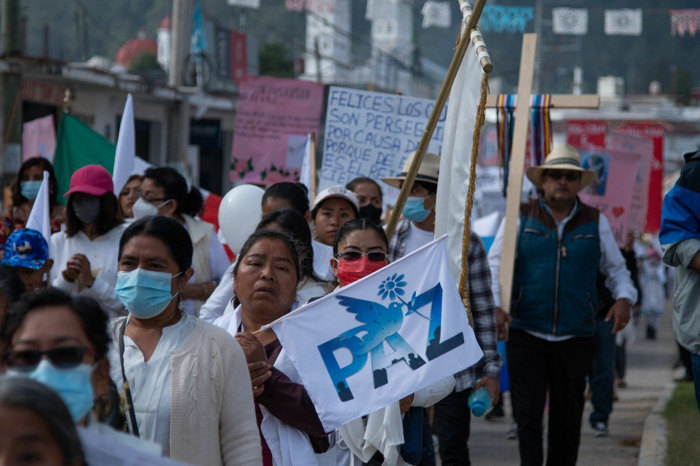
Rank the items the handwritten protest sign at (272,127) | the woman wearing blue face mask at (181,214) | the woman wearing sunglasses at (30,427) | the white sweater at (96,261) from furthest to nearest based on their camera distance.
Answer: the handwritten protest sign at (272,127) → the woman wearing blue face mask at (181,214) → the white sweater at (96,261) → the woman wearing sunglasses at (30,427)

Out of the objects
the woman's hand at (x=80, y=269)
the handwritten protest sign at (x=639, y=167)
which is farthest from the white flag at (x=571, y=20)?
the woman's hand at (x=80, y=269)

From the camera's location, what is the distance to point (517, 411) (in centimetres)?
696

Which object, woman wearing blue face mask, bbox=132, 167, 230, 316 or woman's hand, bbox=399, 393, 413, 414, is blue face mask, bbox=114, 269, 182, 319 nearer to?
woman's hand, bbox=399, 393, 413, 414

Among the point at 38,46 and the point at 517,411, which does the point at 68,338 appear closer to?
the point at 517,411

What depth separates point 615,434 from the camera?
33.4 feet

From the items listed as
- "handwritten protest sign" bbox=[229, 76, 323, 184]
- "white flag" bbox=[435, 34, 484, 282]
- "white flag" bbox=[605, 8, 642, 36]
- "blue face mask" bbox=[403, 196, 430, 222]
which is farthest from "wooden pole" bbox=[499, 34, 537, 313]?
"white flag" bbox=[605, 8, 642, 36]

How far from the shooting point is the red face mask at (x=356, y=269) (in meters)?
4.92

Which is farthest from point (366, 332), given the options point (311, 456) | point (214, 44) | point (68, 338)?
point (214, 44)

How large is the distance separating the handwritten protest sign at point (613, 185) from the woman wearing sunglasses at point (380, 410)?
19.6 ft

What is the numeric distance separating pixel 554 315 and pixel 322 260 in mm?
1564

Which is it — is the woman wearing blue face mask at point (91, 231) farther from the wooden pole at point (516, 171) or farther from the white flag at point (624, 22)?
the white flag at point (624, 22)

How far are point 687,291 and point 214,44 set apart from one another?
32.8 m

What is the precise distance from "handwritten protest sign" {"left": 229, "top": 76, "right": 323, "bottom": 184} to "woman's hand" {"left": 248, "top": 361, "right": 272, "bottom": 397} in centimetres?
681

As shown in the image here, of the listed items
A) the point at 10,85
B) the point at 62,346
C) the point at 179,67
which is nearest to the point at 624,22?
the point at 179,67
